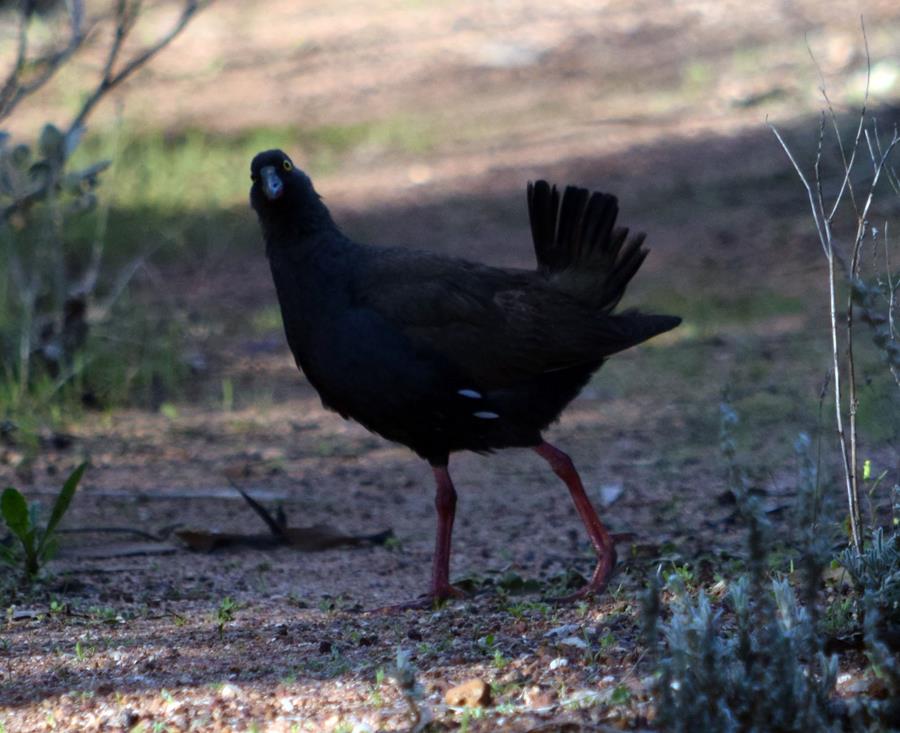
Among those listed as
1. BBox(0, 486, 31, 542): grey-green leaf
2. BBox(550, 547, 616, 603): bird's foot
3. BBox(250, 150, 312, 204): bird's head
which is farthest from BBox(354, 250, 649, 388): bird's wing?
BBox(0, 486, 31, 542): grey-green leaf

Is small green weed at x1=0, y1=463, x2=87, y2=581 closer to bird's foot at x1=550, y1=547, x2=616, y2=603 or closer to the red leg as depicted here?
the red leg

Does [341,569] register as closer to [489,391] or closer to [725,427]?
[489,391]

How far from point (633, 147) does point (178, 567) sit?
27.2ft

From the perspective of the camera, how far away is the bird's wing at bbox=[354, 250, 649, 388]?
16.6ft

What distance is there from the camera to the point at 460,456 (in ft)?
24.1

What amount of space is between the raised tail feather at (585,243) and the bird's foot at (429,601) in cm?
130

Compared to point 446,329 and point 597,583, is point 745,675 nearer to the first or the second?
point 597,583

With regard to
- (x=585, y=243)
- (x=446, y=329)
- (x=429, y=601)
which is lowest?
(x=429, y=601)

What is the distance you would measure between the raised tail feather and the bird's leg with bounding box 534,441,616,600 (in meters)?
0.66

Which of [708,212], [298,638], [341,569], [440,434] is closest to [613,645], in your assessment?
[298,638]

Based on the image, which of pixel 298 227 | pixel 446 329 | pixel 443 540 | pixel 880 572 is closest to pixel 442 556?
pixel 443 540

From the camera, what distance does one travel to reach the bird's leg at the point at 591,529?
15.8 ft

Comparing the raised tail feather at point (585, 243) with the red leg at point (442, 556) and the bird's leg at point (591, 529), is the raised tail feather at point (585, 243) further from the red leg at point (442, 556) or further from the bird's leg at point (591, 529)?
the red leg at point (442, 556)

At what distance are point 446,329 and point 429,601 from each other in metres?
0.97
